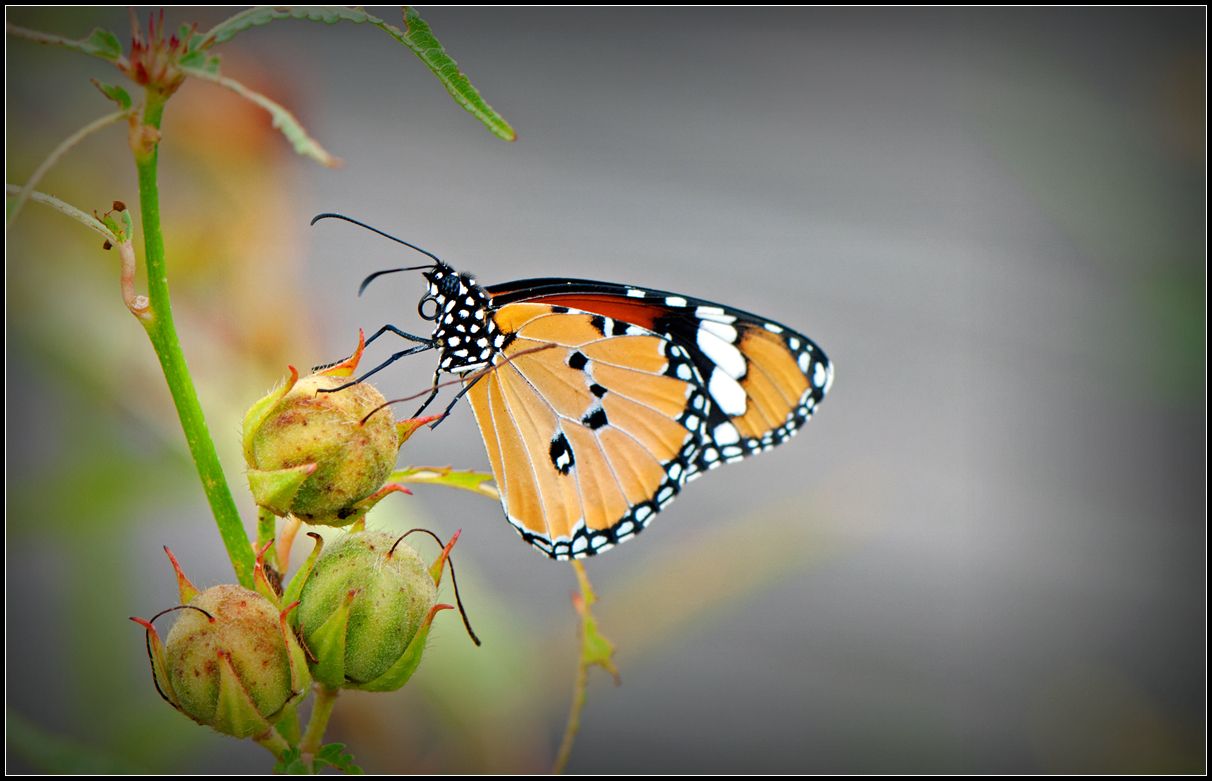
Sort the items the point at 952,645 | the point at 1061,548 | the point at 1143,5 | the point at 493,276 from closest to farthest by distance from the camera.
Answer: the point at 493,276 < the point at 952,645 < the point at 1061,548 < the point at 1143,5

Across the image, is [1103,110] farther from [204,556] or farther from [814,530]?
[204,556]

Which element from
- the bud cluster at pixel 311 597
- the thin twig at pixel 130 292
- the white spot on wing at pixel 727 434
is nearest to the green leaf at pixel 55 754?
the bud cluster at pixel 311 597

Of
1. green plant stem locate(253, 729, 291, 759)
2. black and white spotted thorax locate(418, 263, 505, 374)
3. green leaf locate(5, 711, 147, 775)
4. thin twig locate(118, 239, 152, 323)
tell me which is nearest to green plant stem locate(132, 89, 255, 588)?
thin twig locate(118, 239, 152, 323)

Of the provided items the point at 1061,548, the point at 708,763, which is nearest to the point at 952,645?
the point at 1061,548

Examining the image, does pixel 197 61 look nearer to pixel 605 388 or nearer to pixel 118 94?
pixel 118 94

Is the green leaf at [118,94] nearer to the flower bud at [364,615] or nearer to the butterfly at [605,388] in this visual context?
the flower bud at [364,615]

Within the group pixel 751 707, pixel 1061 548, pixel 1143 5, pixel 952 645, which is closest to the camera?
pixel 751 707

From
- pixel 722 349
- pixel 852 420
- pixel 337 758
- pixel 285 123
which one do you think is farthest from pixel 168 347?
pixel 852 420
